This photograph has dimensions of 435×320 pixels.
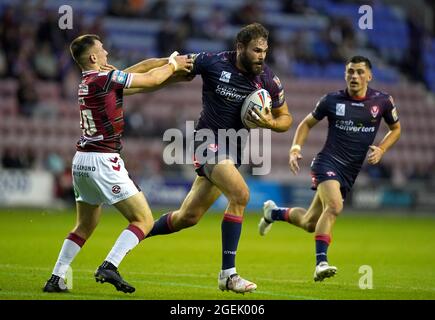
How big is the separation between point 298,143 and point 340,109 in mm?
677

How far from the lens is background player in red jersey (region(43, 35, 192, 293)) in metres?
8.46

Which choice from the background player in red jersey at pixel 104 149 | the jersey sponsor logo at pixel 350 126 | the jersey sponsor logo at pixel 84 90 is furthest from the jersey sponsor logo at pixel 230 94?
the jersey sponsor logo at pixel 350 126

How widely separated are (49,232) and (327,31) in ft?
48.1

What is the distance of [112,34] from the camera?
89.0ft

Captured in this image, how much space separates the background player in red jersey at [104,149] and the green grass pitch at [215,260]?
0.49 meters

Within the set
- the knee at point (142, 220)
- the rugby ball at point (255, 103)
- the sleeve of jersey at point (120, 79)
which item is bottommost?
the knee at point (142, 220)

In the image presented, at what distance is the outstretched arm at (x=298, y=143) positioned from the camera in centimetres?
1062

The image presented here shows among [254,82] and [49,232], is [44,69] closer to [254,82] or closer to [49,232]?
[49,232]

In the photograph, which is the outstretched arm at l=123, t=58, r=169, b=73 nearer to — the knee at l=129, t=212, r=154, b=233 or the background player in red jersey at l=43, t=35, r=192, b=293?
the background player in red jersey at l=43, t=35, r=192, b=293

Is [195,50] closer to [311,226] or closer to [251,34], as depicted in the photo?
[311,226]

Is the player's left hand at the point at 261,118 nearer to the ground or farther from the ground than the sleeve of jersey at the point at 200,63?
nearer to the ground

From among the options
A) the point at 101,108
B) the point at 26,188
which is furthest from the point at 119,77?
the point at 26,188

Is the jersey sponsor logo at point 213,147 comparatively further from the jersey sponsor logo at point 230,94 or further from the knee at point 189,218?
the knee at point 189,218

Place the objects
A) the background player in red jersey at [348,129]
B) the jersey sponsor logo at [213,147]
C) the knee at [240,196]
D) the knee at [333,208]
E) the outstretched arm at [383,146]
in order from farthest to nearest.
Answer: the background player in red jersey at [348,129]
the outstretched arm at [383,146]
the knee at [333,208]
the jersey sponsor logo at [213,147]
the knee at [240,196]
